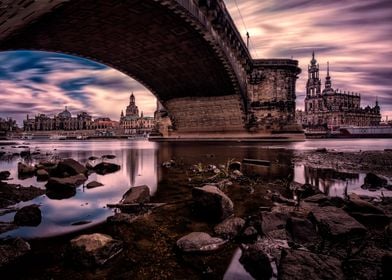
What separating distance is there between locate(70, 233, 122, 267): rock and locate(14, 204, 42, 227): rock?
64.9 inches

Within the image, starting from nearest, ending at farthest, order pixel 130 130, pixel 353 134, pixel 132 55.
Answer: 1. pixel 132 55
2. pixel 353 134
3. pixel 130 130

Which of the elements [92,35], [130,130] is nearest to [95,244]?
[92,35]

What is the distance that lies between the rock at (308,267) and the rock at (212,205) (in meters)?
1.57

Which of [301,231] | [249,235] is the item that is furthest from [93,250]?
[301,231]

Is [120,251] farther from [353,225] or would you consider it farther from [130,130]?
[130,130]

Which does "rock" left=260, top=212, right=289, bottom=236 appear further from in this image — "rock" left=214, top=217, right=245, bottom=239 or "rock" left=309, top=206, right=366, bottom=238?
"rock" left=309, top=206, right=366, bottom=238

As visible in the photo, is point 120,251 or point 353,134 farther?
point 353,134

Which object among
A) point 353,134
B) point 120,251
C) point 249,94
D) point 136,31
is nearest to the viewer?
point 120,251

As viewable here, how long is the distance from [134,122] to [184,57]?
14904 cm

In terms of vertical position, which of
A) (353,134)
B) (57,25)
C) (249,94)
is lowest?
(353,134)

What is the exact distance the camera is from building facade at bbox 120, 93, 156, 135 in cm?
16088

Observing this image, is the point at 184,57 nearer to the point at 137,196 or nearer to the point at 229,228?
the point at 137,196

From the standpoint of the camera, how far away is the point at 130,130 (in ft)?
536

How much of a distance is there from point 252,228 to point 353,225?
1335 millimetres
